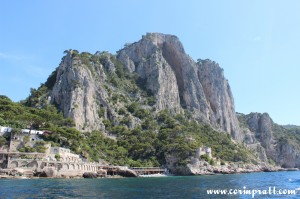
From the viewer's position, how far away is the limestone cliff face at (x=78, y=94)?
12194cm

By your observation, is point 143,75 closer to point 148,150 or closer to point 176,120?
point 176,120

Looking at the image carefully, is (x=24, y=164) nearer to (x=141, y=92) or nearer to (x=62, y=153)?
(x=62, y=153)

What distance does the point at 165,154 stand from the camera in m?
115

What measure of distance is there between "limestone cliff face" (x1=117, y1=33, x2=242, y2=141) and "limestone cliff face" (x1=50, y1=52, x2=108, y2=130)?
39.0 m

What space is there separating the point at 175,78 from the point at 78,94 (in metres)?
72.8

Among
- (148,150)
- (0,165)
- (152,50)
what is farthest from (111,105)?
(0,165)

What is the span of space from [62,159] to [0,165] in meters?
13.4

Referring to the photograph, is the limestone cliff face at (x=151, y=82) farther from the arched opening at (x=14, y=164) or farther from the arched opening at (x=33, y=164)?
the arched opening at (x=14, y=164)

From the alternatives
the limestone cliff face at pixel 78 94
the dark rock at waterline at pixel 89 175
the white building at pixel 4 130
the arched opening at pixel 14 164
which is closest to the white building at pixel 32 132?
the white building at pixel 4 130

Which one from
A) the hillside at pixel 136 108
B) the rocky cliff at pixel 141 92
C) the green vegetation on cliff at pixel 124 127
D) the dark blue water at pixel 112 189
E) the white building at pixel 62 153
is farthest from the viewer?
the rocky cliff at pixel 141 92

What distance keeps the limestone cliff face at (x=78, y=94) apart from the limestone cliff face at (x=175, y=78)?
39.0 m

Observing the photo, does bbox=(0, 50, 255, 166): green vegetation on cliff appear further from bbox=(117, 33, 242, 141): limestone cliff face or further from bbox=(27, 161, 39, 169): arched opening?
bbox=(27, 161, 39, 169): arched opening

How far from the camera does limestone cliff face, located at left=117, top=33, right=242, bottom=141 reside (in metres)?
174

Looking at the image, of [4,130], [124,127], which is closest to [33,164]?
[4,130]
